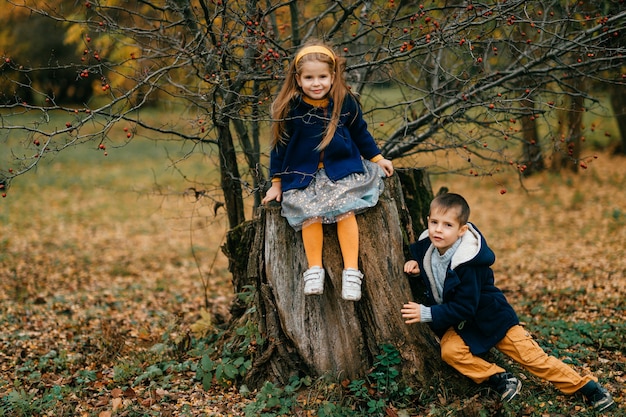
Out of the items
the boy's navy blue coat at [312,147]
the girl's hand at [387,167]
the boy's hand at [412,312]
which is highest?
the boy's navy blue coat at [312,147]

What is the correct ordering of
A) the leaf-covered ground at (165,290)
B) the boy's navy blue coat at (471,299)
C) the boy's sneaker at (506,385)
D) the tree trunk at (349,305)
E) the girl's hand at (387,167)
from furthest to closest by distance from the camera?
1. the leaf-covered ground at (165,290)
2. the girl's hand at (387,167)
3. the tree trunk at (349,305)
4. the boy's sneaker at (506,385)
5. the boy's navy blue coat at (471,299)

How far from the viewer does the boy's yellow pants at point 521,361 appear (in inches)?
134

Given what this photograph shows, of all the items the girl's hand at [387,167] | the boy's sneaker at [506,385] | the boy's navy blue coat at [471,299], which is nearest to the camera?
the boy's navy blue coat at [471,299]

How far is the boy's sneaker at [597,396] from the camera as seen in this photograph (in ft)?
11.0

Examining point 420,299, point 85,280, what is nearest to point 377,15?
point 420,299

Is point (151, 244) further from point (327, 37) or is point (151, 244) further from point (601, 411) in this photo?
point (601, 411)

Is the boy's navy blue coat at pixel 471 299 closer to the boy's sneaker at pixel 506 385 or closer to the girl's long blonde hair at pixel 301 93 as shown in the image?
the boy's sneaker at pixel 506 385

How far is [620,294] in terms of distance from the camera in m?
5.38

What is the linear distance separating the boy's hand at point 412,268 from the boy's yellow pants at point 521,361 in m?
0.44

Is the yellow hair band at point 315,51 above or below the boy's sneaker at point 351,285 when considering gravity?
above

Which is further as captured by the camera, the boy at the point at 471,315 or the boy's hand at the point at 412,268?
the boy's hand at the point at 412,268

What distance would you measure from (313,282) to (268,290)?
42 cm

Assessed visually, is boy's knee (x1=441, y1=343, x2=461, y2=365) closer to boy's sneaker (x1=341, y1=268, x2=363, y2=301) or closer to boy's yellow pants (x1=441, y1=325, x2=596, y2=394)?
boy's yellow pants (x1=441, y1=325, x2=596, y2=394)

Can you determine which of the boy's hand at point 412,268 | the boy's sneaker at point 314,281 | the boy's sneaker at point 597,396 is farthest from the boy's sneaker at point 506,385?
the boy's sneaker at point 314,281
